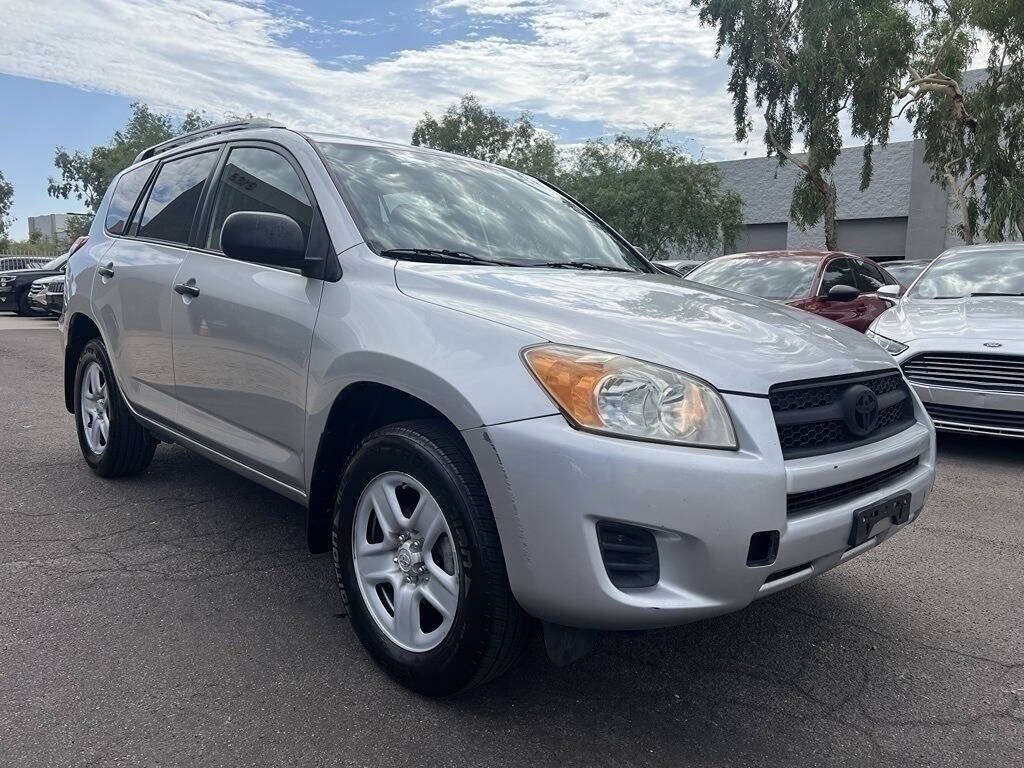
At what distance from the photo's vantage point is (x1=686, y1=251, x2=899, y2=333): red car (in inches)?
308

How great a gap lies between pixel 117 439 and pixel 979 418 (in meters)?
5.32

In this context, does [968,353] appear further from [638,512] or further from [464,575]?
[464,575]

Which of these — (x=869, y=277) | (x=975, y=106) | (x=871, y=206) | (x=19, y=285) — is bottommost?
(x=19, y=285)

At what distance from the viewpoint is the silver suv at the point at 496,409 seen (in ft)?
6.49

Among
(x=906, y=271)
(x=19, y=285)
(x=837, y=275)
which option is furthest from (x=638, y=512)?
(x=19, y=285)

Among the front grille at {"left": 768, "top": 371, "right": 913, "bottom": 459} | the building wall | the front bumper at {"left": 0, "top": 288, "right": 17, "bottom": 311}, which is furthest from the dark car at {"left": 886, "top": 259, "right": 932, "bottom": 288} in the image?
the front bumper at {"left": 0, "top": 288, "right": 17, "bottom": 311}

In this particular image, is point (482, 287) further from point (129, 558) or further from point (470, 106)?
point (470, 106)

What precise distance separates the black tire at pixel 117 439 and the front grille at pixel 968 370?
16.1ft

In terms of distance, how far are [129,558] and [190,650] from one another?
969 millimetres

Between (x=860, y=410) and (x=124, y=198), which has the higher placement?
(x=124, y=198)

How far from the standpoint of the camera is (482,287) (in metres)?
2.46

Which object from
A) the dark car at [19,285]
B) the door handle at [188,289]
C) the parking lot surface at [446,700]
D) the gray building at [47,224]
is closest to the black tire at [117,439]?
the parking lot surface at [446,700]

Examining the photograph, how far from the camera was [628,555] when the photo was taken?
2002mm

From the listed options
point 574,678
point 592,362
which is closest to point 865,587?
point 574,678
